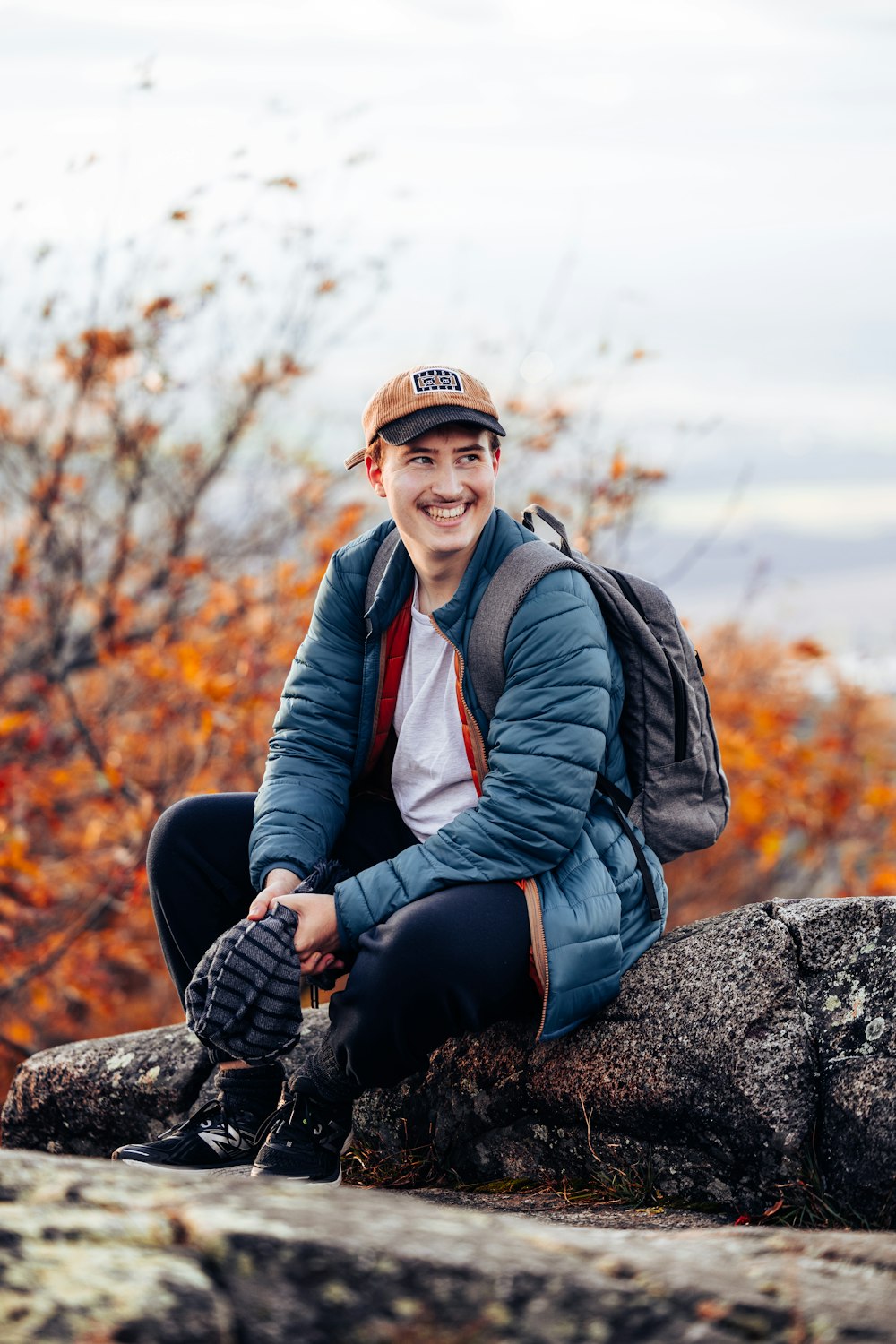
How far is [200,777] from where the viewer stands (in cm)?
646

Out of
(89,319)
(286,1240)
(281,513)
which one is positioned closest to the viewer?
(286,1240)

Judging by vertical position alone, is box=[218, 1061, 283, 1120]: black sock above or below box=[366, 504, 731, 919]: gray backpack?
below

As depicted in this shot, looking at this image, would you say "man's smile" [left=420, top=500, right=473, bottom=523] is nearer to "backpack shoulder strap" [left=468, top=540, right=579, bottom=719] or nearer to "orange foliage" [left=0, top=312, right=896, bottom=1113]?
"backpack shoulder strap" [left=468, top=540, right=579, bottom=719]

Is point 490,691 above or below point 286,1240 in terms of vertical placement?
above

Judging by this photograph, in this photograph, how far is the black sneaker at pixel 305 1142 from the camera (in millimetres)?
2770

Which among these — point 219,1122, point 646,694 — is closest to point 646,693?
point 646,694

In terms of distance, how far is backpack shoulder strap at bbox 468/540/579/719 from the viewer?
2859 mm

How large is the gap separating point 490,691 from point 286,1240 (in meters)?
1.53

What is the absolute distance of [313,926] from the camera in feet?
8.88

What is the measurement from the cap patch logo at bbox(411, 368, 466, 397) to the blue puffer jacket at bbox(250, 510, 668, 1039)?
333 mm

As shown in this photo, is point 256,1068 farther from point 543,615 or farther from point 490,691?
point 543,615

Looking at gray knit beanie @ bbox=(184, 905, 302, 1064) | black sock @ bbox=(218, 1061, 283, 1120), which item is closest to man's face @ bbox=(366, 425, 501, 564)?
gray knit beanie @ bbox=(184, 905, 302, 1064)

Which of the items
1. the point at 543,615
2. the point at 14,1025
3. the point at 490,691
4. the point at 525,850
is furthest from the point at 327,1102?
the point at 14,1025

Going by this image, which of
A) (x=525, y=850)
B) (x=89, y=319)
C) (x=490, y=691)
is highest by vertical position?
(x=89, y=319)
